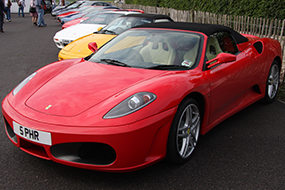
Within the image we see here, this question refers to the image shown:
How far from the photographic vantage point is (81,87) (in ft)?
9.45

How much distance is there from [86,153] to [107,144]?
219 millimetres

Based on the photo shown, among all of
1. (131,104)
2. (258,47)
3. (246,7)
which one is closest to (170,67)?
(131,104)

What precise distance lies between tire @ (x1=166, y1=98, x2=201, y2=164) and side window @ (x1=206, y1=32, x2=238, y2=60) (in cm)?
83

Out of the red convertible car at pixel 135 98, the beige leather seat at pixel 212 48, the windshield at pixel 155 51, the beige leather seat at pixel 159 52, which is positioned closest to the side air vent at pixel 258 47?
the red convertible car at pixel 135 98

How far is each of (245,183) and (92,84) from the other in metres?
1.67

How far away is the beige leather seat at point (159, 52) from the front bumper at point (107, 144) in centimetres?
101

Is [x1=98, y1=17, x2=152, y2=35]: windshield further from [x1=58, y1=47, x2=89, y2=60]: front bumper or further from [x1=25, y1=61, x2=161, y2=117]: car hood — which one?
[x1=25, y1=61, x2=161, y2=117]: car hood

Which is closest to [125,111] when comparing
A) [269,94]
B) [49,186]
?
[49,186]

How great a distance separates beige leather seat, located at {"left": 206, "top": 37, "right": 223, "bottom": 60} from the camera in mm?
3559

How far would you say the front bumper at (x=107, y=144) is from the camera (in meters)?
2.32

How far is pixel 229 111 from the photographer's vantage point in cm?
373

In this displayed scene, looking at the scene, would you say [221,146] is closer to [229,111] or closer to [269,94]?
[229,111]

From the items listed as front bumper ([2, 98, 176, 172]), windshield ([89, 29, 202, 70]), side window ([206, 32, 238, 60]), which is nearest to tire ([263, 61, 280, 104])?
side window ([206, 32, 238, 60])

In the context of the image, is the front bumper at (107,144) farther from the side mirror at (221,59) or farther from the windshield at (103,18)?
the windshield at (103,18)
